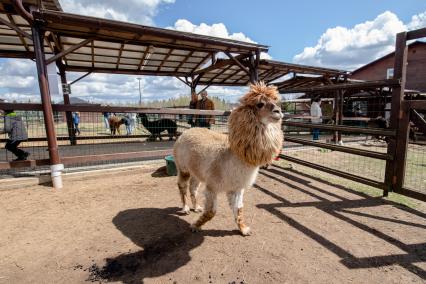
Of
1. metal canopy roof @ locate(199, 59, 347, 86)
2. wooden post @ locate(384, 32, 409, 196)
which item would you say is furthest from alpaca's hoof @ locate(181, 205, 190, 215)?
metal canopy roof @ locate(199, 59, 347, 86)

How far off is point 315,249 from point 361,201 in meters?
1.87

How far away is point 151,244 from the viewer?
111 inches

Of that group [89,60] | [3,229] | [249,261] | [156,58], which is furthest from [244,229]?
[89,60]

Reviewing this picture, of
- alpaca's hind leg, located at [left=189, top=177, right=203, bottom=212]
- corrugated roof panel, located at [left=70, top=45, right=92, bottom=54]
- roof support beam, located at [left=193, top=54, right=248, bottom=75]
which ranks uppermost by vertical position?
corrugated roof panel, located at [left=70, top=45, right=92, bottom=54]

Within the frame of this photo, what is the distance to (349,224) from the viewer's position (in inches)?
126

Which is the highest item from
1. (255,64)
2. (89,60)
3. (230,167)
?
(89,60)

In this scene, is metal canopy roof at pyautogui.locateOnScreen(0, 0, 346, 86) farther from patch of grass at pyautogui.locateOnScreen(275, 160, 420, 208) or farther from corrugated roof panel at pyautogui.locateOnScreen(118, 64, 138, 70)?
patch of grass at pyautogui.locateOnScreen(275, 160, 420, 208)

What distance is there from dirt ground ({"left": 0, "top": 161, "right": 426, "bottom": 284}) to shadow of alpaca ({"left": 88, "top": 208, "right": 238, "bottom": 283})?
1cm

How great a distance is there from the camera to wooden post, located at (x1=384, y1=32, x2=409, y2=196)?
11.6ft

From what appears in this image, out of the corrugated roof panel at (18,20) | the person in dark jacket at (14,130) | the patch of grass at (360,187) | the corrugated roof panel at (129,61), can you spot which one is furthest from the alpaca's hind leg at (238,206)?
the corrugated roof panel at (129,61)

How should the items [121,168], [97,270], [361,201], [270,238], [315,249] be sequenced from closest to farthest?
[97,270]
[315,249]
[270,238]
[361,201]
[121,168]

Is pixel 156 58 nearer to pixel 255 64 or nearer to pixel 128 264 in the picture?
pixel 255 64

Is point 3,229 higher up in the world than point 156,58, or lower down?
lower down

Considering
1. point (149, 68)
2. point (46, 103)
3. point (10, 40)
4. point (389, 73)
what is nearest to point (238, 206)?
point (46, 103)
